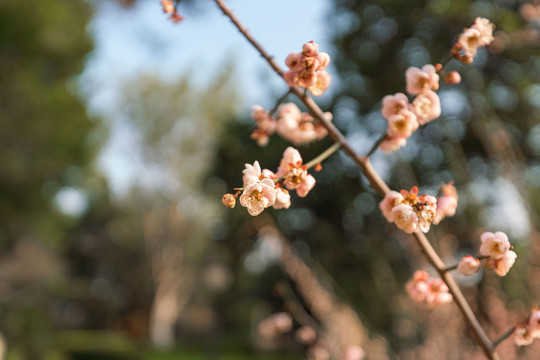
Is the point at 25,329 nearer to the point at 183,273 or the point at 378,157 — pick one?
the point at 378,157

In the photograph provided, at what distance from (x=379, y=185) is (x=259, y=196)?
223 millimetres

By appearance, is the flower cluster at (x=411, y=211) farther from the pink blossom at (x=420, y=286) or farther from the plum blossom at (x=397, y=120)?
the pink blossom at (x=420, y=286)

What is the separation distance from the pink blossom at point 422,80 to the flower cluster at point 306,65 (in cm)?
18

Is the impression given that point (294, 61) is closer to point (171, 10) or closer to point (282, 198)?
point (282, 198)

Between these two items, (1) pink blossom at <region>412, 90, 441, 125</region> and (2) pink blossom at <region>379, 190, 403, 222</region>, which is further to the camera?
(1) pink blossom at <region>412, 90, 441, 125</region>

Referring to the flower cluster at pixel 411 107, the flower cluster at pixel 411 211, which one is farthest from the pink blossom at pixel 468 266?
the flower cluster at pixel 411 107

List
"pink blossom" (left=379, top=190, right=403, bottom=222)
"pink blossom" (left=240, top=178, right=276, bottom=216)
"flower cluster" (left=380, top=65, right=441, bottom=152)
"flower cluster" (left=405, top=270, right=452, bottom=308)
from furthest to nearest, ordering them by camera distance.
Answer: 1. "flower cluster" (left=405, top=270, right=452, bottom=308)
2. "flower cluster" (left=380, top=65, right=441, bottom=152)
3. "pink blossom" (left=379, top=190, right=403, bottom=222)
4. "pink blossom" (left=240, top=178, right=276, bottom=216)

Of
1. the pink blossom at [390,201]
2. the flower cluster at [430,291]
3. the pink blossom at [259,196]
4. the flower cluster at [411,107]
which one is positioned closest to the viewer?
the pink blossom at [259,196]

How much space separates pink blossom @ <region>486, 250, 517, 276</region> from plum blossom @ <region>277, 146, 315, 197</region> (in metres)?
0.32

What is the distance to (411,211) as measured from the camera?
0.75 metres

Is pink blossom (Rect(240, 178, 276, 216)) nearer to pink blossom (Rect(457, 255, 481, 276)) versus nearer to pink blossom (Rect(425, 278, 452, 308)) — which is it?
pink blossom (Rect(457, 255, 481, 276))

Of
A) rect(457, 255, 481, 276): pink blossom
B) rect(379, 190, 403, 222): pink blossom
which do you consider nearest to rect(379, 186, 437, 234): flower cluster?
rect(379, 190, 403, 222): pink blossom

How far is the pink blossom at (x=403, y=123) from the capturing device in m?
0.90

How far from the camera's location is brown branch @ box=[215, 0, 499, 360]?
772 millimetres
